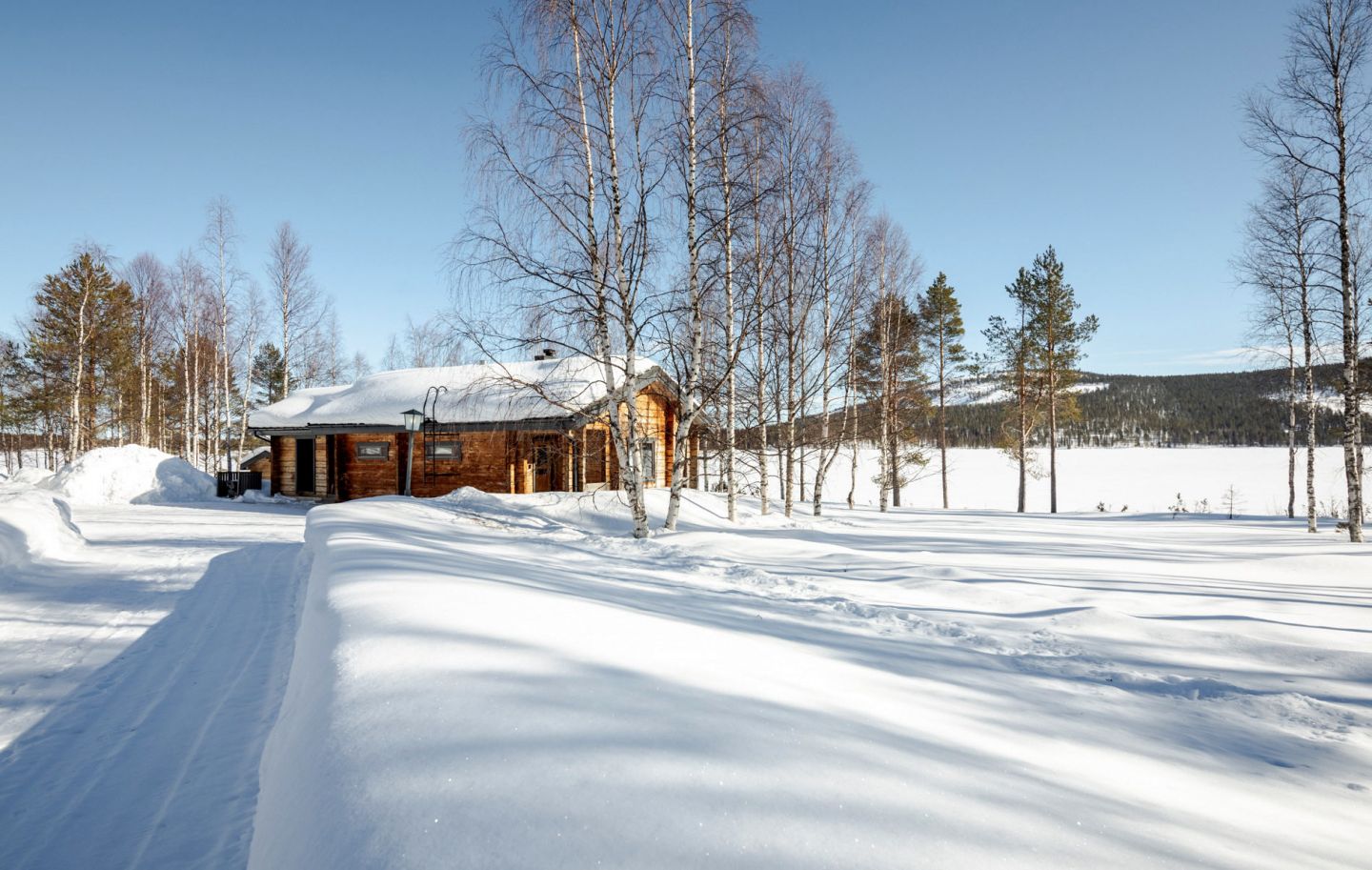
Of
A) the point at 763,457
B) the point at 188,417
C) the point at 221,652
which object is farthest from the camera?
the point at 188,417

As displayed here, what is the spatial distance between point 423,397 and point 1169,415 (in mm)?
118810

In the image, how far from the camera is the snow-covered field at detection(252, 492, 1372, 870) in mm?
1607

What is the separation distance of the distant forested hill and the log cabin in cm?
6583

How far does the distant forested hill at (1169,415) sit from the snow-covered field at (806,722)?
74734mm

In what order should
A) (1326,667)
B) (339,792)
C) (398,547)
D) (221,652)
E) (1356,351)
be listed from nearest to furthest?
(339,792) < (1326,667) < (221,652) < (398,547) < (1356,351)

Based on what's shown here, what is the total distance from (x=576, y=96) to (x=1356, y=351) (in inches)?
593

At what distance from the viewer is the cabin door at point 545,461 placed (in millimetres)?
16938

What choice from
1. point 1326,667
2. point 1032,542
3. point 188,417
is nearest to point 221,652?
point 1326,667

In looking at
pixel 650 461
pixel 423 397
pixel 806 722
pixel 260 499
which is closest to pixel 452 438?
pixel 423 397

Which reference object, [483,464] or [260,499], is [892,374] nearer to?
[483,464]

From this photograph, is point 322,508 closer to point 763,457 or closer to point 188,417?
point 763,457

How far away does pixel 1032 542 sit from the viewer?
11617 mm

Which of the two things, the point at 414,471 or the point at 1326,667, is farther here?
the point at 414,471

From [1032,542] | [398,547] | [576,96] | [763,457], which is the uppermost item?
[576,96]
